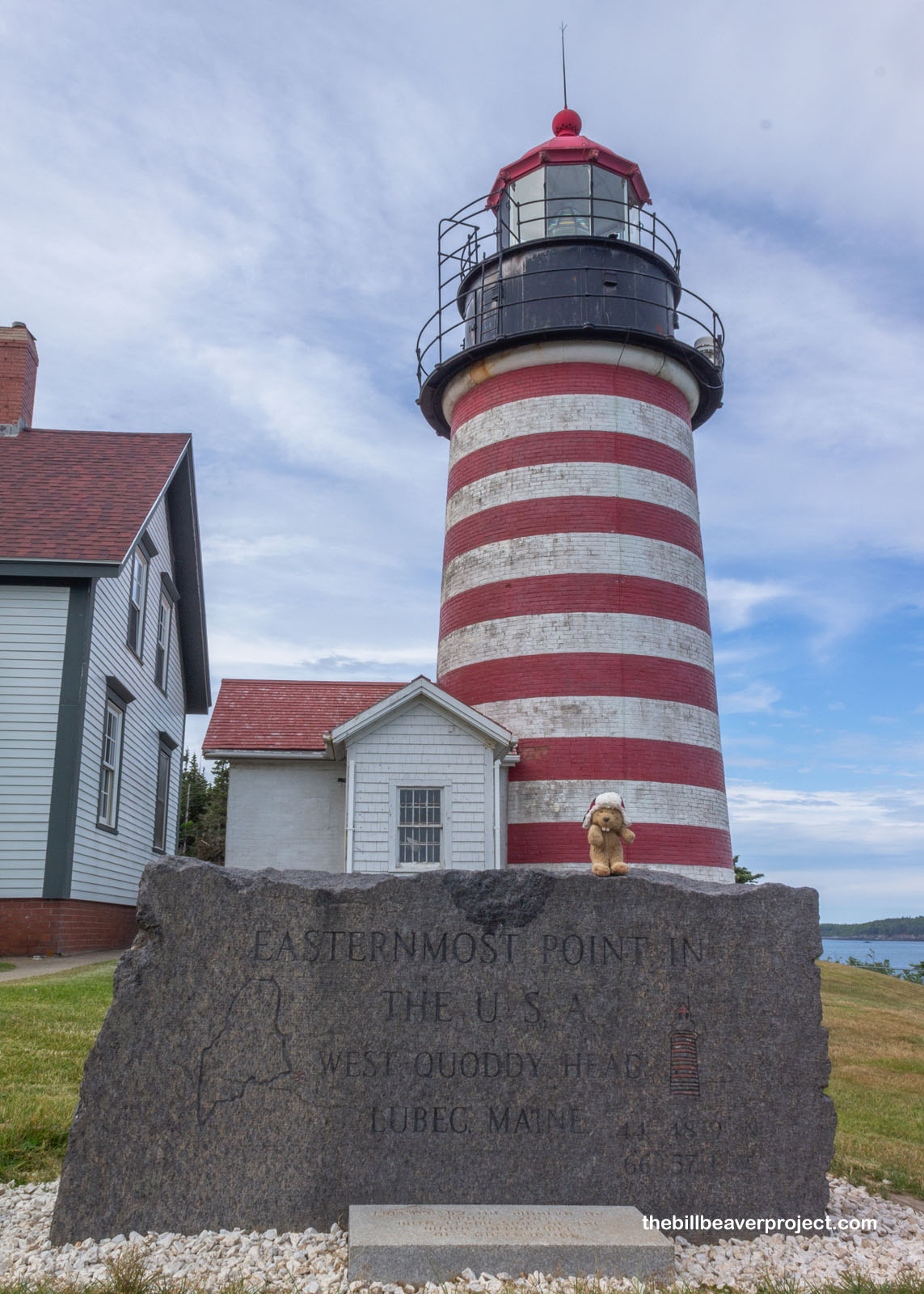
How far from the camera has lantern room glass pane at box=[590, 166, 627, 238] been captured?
1956 cm

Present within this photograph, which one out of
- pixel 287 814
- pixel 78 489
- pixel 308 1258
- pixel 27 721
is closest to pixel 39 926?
pixel 27 721

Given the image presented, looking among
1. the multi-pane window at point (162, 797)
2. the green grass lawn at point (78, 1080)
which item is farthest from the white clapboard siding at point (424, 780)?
the multi-pane window at point (162, 797)

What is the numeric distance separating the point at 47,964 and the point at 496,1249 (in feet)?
37.4

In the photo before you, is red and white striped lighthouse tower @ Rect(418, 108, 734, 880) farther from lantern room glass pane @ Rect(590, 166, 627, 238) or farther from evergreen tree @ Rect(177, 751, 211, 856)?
evergreen tree @ Rect(177, 751, 211, 856)

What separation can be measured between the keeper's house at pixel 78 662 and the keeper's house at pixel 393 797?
7.33 feet

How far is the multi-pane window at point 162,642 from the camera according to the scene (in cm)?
2209

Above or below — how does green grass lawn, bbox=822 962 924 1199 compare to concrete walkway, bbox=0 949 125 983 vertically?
below

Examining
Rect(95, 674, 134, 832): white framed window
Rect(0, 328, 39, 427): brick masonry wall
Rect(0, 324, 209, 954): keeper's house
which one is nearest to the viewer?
Rect(0, 324, 209, 954): keeper's house

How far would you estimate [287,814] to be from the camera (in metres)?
17.5

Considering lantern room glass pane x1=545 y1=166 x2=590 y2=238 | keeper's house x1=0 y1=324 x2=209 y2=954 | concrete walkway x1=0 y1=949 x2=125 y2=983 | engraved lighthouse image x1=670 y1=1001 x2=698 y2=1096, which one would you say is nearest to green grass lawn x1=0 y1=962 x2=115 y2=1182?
concrete walkway x1=0 y1=949 x2=125 y2=983

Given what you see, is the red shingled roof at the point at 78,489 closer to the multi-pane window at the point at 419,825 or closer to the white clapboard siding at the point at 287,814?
the white clapboard siding at the point at 287,814

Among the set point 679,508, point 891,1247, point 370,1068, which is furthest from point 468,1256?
point 679,508

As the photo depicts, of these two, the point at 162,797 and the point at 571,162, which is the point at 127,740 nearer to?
the point at 162,797

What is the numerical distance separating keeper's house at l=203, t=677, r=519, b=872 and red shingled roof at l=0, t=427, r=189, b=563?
370 centimetres
